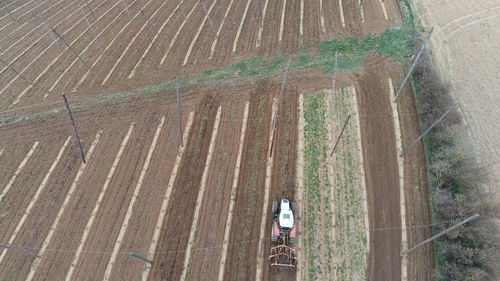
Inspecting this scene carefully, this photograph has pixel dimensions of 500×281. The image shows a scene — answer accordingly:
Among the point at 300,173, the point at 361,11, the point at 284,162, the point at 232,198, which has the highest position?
the point at 361,11

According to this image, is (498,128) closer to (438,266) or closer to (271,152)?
(438,266)

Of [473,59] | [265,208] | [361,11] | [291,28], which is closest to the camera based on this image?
[265,208]

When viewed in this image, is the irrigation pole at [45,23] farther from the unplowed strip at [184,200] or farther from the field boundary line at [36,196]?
the unplowed strip at [184,200]

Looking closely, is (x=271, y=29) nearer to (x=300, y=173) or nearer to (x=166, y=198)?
(x=300, y=173)

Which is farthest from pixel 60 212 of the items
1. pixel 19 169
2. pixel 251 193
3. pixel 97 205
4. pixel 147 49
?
pixel 147 49

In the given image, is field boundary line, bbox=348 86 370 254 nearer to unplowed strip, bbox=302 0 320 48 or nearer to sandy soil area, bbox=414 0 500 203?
unplowed strip, bbox=302 0 320 48

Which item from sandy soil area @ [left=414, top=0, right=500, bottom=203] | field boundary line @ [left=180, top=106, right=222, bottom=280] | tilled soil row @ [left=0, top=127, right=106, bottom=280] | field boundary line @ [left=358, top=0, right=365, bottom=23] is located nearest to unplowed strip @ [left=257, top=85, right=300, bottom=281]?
field boundary line @ [left=180, top=106, right=222, bottom=280]

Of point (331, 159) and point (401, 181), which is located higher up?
point (331, 159)
